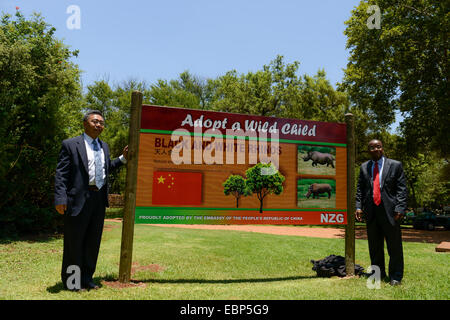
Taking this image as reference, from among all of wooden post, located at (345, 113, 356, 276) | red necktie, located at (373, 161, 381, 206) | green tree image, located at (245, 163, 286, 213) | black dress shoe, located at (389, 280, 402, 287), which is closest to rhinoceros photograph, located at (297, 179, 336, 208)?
wooden post, located at (345, 113, 356, 276)

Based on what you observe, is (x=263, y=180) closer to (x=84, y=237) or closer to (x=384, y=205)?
(x=384, y=205)

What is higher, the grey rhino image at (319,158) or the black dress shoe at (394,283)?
the grey rhino image at (319,158)

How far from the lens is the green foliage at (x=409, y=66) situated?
17.0 metres

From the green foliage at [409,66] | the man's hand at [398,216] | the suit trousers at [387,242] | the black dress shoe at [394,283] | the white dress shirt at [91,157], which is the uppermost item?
the green foliage at [409,66]

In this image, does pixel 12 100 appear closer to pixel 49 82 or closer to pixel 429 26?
pixel 49 82

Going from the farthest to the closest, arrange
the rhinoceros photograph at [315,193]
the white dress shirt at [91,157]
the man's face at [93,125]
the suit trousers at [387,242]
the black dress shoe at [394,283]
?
the rhinoceros photograph at [315,193], the suit trousers at [387,242], the black dress shoe at [394,283], the man's face at [93,125], the white dress shirt at [91,157]

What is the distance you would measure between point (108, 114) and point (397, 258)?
38438 millimetres

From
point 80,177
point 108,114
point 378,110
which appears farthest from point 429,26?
point 108,114

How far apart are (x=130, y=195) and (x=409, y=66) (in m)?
17.9

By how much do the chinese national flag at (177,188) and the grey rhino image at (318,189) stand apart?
91.6 inches

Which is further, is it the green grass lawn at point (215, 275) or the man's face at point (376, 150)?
the man's face at point (376, 150)

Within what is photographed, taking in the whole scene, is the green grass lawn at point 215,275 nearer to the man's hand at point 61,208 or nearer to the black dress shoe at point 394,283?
the black dress shoe at point 394,283

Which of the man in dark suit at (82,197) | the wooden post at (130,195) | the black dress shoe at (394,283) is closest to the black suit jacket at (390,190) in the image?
the black dress shoe at (394,283)

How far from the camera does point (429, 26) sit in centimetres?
1645
